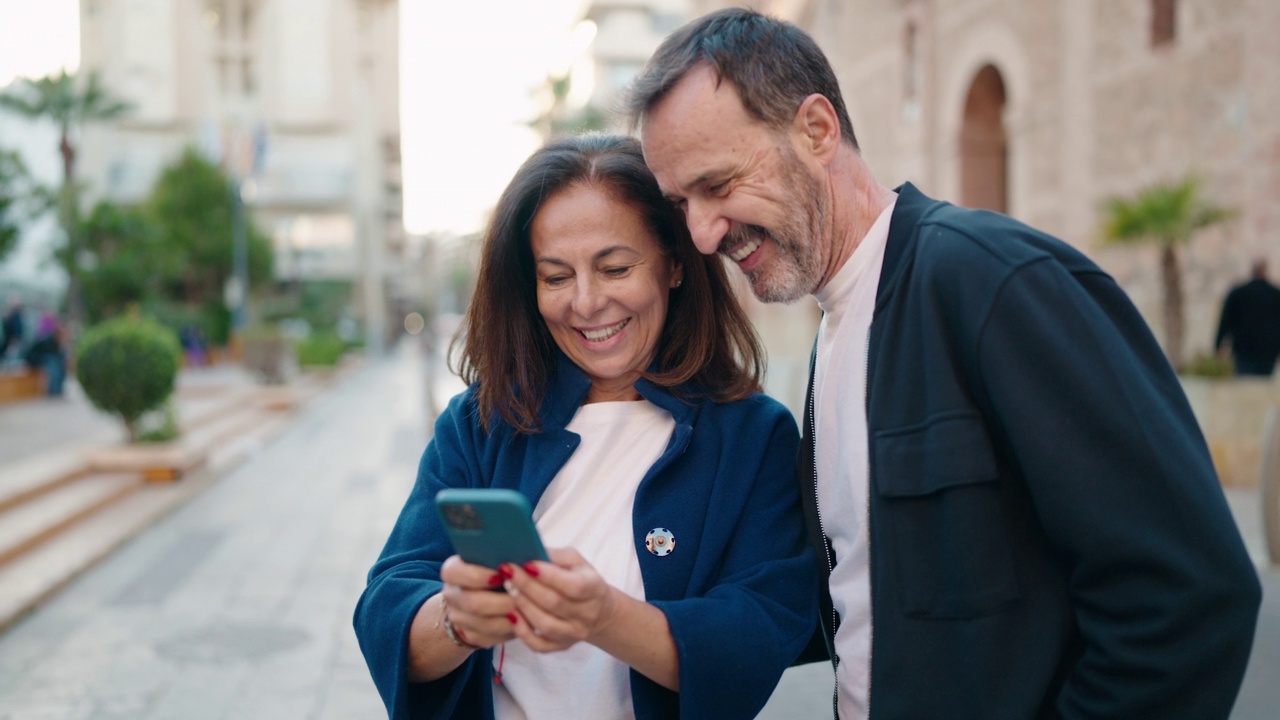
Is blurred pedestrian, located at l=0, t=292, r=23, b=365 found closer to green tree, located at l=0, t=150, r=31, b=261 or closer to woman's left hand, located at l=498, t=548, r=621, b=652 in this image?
green tree, located at l=0, t=150, r=31, b=261

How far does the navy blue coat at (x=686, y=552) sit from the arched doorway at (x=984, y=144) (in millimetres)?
17621

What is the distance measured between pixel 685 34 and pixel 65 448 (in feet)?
41.9

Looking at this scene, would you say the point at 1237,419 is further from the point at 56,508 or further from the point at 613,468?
the point at 56,508

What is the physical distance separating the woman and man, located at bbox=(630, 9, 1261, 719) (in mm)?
188

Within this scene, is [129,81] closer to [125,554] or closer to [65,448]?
[65,448]

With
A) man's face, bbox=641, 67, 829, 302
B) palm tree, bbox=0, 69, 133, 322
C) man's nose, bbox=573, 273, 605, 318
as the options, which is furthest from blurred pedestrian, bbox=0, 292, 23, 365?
man's face, bbox=641, 67, 829, 302

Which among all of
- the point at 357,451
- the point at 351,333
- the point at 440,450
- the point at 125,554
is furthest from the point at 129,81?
the point at 440,450

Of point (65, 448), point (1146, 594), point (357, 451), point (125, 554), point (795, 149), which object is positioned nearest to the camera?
point (1146, 594)

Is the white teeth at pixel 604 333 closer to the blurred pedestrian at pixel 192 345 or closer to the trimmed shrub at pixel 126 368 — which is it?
the trimmed shrub at pixel 126 368

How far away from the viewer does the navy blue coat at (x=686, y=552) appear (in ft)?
6.54

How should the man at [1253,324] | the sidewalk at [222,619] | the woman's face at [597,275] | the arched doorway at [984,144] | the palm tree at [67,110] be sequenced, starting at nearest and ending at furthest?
the woman's face at [597,275], the sidewalk at [222,619], the man at [1253,324], the arched doorway at [984,144], the palm tree at [67,110]

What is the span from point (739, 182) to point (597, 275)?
38cm

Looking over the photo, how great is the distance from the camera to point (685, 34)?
1992 millimetres

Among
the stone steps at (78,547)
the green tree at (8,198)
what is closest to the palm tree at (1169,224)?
the stone steps at (78,547)
